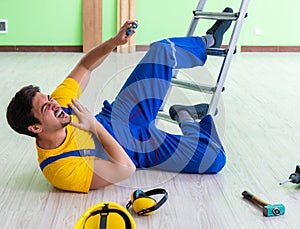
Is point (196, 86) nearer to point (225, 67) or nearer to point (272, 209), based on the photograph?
point (225, 67)

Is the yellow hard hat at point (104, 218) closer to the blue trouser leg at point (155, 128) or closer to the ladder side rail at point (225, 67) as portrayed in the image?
the blue trouser leg at point (155, 128)

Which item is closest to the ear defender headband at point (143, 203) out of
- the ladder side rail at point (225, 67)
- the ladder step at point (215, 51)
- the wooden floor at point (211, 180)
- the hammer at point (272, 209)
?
the wooden floor at point (211, 180)

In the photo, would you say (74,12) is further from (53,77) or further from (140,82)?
(140,82)

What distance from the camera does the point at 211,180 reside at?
2475 mm

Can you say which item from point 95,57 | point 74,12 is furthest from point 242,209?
point 74,12

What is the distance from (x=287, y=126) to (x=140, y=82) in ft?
4.23

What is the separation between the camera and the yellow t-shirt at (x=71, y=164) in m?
2.20

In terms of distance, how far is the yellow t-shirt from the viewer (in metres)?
2.20

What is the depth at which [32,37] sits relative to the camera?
21.8ft

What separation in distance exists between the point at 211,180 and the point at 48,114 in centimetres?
86

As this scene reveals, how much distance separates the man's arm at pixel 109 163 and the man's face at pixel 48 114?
3.7 inches

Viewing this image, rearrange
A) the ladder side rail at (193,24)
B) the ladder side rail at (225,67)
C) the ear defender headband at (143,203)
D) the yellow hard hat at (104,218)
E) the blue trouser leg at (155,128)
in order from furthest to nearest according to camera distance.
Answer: the ladder side rail at (193,24), the ladder side rail at (225,67), the blue trouser leg at (155,128), the ear defender headband at (143,203), the yellow hard hat at (104,218)

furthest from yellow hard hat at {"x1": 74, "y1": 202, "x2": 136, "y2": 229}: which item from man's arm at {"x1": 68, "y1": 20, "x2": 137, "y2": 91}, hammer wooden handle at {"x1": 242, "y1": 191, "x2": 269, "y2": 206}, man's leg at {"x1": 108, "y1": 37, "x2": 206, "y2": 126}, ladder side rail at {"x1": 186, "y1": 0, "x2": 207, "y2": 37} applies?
ladder side rail at {"x1": 186, "y1": 0, "x2": 207, "y2": 37}

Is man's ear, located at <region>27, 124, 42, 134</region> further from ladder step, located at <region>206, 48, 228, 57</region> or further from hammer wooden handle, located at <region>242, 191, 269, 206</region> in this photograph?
ladder step, located at <region>206, 48, 228, 57</region>
